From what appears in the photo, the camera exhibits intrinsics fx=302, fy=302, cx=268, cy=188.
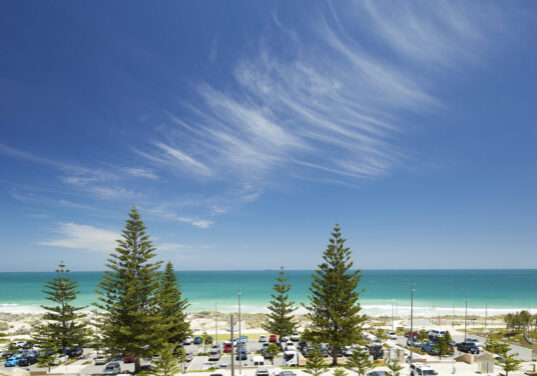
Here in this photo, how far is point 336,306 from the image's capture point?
2786cm

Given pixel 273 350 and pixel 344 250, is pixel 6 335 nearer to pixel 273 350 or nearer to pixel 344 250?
pixel 273 350

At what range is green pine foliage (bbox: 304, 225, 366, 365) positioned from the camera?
27172 millimetres

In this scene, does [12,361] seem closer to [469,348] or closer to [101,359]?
[101,359]

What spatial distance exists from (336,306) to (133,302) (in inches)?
711

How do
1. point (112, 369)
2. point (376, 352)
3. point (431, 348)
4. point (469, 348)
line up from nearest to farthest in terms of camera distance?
point (112, 369) → point (376, 352) → point (431, 348) → point (469, 348)

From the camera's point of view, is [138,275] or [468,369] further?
[138,275]

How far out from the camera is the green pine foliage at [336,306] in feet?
89.1

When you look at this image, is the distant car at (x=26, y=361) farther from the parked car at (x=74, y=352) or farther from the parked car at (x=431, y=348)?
the parked car at (x=431, y=348)

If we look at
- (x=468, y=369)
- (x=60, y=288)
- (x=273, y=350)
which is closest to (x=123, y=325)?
(x=60, y=288)

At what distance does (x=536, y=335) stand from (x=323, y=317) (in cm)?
3593

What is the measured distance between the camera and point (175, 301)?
35281mm

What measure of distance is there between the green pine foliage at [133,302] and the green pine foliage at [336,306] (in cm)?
1379

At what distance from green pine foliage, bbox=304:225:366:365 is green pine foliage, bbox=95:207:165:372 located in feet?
45.3

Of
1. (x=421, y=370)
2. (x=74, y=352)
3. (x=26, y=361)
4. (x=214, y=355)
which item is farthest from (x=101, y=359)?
(x=421, y=370)
